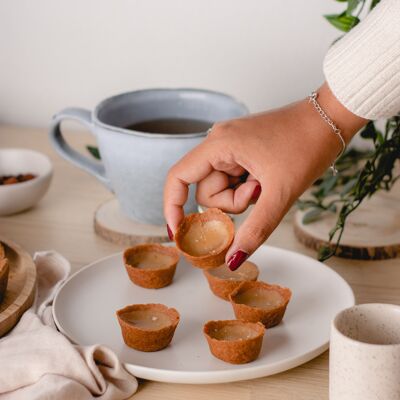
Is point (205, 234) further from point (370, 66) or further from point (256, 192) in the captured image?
point (370, 66)

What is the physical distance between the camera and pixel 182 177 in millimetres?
958

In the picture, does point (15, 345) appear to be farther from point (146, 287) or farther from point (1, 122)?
point (1, 122)

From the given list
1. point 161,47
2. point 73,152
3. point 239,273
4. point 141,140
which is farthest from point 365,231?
point 161,47

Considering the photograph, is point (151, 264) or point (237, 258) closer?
point (237, 258)

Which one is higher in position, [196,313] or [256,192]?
[256,192]

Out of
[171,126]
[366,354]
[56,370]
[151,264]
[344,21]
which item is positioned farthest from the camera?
[171,126]

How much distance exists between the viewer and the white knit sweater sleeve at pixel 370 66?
0.84 meters

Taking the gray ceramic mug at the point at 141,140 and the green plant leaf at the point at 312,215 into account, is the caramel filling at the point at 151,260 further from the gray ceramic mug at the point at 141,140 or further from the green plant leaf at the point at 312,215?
the green plant leaf at the point at 312,215

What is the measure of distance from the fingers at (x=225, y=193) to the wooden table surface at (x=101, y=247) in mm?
188

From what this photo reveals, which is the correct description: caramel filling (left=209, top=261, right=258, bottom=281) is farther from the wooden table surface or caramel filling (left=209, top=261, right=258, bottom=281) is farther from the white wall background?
the white wall background

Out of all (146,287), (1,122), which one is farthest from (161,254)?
(1,122)

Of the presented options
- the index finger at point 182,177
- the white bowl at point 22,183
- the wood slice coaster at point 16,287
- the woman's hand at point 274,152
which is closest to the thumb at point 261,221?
the woman's hand at point 274,152

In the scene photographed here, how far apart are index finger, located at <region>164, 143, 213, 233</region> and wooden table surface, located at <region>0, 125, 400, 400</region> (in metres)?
0.22

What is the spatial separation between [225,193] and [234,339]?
0.71 feet
